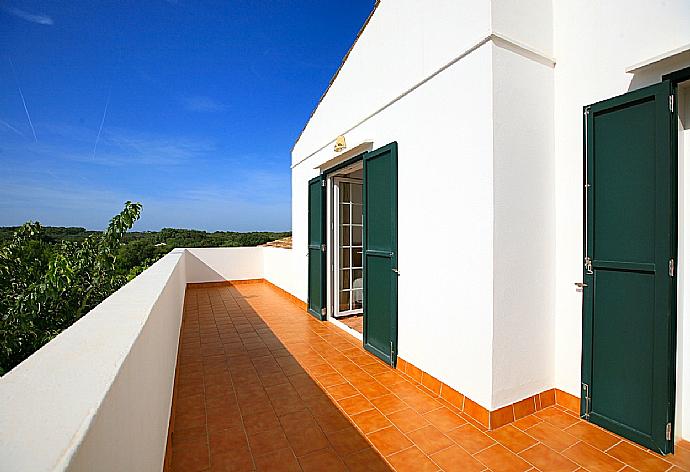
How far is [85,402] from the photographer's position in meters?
0.73

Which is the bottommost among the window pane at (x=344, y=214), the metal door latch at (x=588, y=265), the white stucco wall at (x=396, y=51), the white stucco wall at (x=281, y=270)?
the white stucco wall at (x=281, y=270)

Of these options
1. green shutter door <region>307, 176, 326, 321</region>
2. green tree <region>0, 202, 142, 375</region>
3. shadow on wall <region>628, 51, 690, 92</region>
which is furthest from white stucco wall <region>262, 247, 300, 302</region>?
shadow on wall <region>628, 51, 690, 92</region>

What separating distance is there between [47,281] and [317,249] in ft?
16.0

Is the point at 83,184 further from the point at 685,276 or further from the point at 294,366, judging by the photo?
the point at 685,276

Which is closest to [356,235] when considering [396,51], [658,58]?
[396,51]

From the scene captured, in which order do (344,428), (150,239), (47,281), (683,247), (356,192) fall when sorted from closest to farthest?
(683,247) < (344,428) < (356,192) < (47,281) < (150,239)

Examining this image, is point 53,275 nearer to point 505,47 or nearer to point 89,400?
point 89,400

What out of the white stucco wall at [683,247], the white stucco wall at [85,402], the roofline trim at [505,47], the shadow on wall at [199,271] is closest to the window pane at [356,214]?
the roofline trim at [505,47]

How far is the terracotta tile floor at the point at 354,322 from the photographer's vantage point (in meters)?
5.09

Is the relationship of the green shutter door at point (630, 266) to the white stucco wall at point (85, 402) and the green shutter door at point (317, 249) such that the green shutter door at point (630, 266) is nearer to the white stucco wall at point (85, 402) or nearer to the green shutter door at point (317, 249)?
the white stucco wall at point (85, 402)

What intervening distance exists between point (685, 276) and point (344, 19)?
28.6 feet

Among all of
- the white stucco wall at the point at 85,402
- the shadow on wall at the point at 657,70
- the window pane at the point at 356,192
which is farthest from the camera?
the window pane at the point at 356,192

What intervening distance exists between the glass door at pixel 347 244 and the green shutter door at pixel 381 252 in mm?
1382

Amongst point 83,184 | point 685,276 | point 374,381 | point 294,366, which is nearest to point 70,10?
point 294,366
